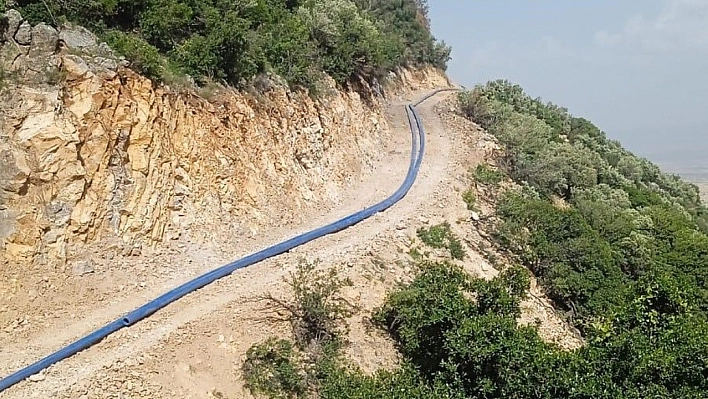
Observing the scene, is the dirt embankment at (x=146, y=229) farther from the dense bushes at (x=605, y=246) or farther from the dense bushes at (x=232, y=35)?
the dense bushes at (x=605, y=246)

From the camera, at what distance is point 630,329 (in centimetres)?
1221

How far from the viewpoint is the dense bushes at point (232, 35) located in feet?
51.4

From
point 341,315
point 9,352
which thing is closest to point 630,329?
point 341,315

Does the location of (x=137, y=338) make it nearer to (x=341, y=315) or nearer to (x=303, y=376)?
(x=303, y=376)

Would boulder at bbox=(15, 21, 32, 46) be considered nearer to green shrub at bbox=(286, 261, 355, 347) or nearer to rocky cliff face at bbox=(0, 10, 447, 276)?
rocky cliff face at bbox=(0, 10, 447, 276)

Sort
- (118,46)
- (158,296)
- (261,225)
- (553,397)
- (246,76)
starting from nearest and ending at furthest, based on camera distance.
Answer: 1. (553,397)
2. (158,296)
3. (118,46)
4. (261,225)
5. (246,76)

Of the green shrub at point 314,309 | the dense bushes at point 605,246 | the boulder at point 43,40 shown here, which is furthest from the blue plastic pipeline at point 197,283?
the boulder at point 43,40

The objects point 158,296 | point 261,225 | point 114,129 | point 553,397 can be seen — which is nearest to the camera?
point 553,397

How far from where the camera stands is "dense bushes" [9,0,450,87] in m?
15.7

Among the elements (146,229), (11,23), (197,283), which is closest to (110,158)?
(146,229)

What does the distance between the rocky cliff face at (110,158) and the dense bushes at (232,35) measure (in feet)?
2.59

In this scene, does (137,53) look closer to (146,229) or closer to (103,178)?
(103,178)

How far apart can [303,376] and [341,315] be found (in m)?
2.26

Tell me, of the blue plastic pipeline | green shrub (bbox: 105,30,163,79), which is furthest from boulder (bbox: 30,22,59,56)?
the blue plastic pipeline
